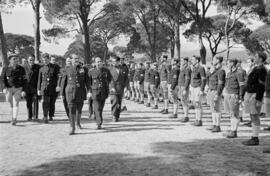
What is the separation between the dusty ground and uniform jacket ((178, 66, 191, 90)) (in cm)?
138

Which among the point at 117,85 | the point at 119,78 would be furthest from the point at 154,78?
the point at 117,85

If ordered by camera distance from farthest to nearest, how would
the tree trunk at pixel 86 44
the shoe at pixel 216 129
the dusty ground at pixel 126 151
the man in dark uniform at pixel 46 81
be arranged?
the tree trunk at pixel 86 44 → the man in dark uniform at pixel 46 81 → the shoe at pixel 216 129 → the dusty ground at pixel 126 151

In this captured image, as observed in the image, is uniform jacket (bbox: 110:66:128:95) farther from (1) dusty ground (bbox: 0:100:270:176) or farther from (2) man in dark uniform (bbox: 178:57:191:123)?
(2) man in dark uniform (bbox: 178:57:191:123)

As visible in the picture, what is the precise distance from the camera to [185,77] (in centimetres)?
1206

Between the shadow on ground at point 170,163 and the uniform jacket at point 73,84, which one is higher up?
the uniform jacket at point 73,84

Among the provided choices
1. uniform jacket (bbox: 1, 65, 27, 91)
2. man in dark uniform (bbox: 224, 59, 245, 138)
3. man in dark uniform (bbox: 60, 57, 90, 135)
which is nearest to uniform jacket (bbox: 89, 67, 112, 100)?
man in dark uniform (bbox: 60, 57, 90, 135)

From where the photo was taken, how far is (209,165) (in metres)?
6.59

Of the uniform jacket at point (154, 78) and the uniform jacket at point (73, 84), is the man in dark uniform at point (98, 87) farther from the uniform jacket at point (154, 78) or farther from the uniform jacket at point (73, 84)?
the uniform jacket at point (154, 78)

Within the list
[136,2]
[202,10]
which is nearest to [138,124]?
[202,10]

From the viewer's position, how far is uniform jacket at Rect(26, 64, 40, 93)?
41.4ft

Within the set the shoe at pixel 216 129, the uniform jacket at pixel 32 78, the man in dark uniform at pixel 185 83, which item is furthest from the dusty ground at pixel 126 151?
the uniform jacket at pixel 32 78

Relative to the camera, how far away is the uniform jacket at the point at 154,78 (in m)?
16.9

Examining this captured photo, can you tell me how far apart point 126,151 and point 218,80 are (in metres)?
3.63

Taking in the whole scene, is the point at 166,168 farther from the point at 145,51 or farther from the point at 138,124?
the point at 145,51
